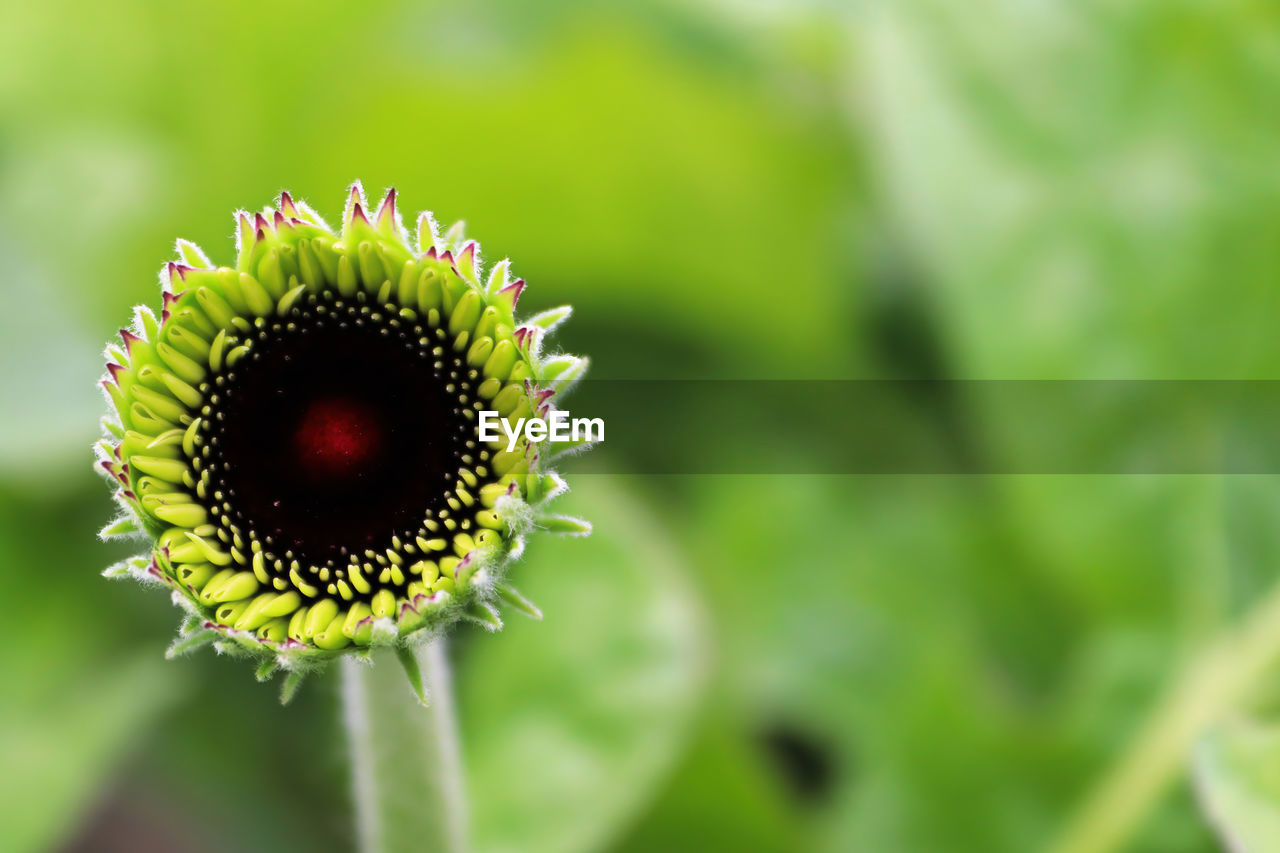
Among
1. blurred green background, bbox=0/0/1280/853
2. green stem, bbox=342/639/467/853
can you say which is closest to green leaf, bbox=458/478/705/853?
blurred green background, bbox=0/0/1280/853

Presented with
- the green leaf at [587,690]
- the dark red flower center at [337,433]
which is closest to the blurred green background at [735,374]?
the green leaf at [587,690]

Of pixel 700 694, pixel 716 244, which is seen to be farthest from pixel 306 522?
pixel 716 244

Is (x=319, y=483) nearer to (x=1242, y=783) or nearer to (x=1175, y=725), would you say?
(x=1242, y=783)

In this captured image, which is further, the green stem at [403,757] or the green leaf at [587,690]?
the green leaf at [587,690]

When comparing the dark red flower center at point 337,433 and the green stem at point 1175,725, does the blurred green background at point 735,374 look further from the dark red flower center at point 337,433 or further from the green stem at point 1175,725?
the dark red flower center at point 337,433

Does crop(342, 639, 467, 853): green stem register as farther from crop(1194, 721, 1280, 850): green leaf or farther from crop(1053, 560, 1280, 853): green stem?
crop(1053, 560, 1280, 853): green stem

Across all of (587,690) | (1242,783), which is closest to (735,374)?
(587,690)
